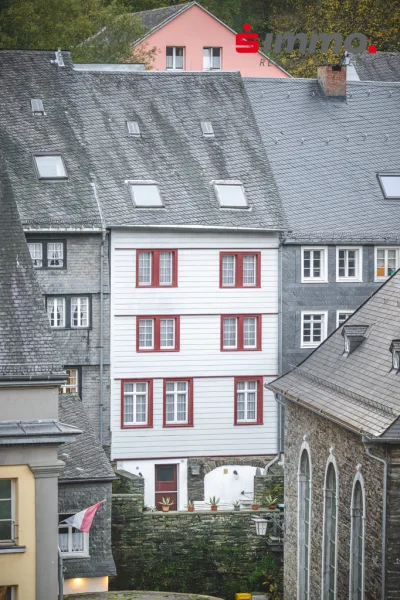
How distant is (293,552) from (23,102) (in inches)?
890

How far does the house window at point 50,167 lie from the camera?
5974 centimetres

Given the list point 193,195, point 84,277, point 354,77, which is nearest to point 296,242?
point 193,195

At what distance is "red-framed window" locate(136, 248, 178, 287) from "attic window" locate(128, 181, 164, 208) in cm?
177

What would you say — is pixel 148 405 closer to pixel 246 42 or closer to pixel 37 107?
pixel 37 107

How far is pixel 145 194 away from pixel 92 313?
A: 508 centimetres

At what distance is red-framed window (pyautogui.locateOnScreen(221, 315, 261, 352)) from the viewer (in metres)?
60.4

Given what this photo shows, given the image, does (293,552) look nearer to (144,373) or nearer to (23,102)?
(144,373)

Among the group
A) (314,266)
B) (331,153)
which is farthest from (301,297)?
(331,153)

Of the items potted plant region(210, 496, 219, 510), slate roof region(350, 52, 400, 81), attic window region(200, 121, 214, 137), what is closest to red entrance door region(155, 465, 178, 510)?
potted plant region(210, 496, 219, 510)

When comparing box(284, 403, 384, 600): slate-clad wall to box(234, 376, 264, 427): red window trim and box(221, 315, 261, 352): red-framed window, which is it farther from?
box(221, 315, 261, 352): red-framed window

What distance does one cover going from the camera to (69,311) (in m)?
58.5

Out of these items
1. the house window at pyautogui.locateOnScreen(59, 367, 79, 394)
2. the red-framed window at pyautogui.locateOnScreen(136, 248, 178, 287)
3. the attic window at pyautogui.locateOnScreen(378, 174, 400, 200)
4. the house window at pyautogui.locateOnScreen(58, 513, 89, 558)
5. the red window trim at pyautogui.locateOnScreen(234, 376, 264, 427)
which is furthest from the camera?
the attic window at pyautogui.locateOnScreen(378, 174, 400, 200)

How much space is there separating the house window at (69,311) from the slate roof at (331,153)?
8456 mm

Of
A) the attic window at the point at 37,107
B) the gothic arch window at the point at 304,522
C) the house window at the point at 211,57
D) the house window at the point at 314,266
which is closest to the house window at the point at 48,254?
the attic window at the point at 37,107
